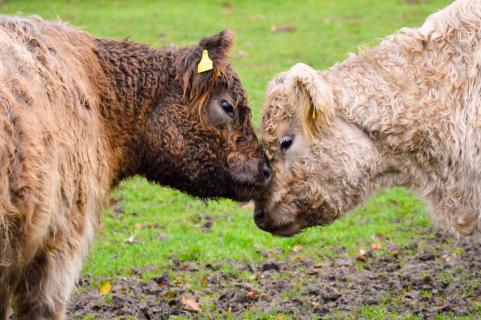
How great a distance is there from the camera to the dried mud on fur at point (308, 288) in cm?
738

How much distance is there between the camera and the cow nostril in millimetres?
6559

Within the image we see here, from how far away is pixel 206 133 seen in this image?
20.9 feet

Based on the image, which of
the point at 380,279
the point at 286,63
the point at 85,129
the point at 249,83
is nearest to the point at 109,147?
the point at 85,129

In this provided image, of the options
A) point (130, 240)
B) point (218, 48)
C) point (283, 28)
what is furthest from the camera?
point (283, 28)

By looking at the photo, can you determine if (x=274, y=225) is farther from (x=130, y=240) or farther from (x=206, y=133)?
(x=130, y=240)

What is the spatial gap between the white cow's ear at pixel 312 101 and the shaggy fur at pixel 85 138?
1.45ft

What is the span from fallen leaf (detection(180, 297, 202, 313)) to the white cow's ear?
1952 mm

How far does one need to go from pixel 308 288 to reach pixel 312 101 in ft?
7.54

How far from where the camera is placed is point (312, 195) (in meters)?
6.54

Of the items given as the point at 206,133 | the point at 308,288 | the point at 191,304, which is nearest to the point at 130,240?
the point at 191,304

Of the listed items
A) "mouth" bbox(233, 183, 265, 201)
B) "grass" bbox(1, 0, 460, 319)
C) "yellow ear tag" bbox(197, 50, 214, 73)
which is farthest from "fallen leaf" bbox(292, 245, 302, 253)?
"yellow ear tag" bbox(197, 50, 214, 73)

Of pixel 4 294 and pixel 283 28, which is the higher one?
pixel 4 294

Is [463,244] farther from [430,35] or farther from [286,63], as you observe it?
[286,63]

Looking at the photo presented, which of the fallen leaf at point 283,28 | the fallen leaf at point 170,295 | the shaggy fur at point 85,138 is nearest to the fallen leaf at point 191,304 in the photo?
the fallen leaf at point 170,295
